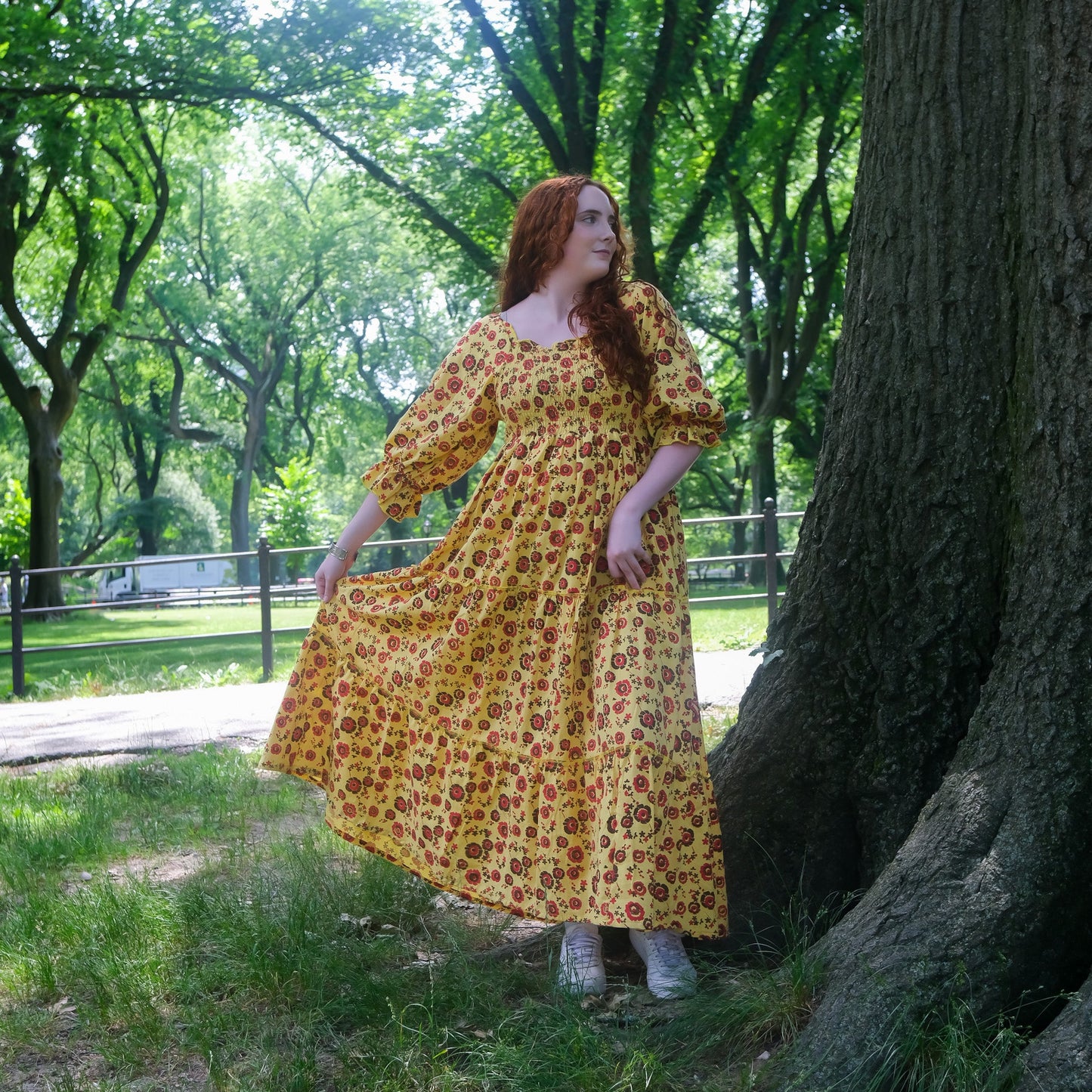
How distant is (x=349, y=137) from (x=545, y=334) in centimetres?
1154

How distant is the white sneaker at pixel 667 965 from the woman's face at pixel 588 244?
67.2 inches

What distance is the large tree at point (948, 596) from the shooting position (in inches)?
93.5

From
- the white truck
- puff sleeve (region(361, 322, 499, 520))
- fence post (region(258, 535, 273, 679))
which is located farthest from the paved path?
the white truck

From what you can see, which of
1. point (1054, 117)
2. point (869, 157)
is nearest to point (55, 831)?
point (869, 157)

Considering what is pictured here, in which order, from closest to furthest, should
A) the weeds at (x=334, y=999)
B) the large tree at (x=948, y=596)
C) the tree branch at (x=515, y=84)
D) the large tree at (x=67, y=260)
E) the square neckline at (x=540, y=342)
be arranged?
the large tree at (x=948, y=596) < the weeds at (x=334, y=999) < the square neckline at (x=540, y=342) < the tree branch at (x=515, y=84) < the large tree at (x=67, y=260)

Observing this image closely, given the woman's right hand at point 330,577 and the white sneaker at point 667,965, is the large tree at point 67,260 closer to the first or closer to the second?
the woman's right hand at point 330,577

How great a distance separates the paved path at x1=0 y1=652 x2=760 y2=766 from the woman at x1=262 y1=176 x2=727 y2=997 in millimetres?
3709

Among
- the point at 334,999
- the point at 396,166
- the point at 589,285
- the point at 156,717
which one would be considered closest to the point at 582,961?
the point at 334,999

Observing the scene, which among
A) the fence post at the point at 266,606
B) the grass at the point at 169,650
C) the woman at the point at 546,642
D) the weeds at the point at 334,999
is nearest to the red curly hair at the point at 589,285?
the woman at the point at 546,642

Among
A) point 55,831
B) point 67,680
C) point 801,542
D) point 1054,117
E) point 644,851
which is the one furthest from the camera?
point 67,680

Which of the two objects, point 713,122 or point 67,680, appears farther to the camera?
point 713,122

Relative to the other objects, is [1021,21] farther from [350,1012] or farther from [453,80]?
[453,80]

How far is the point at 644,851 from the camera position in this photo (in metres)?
2.80

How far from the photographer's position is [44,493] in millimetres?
22047
